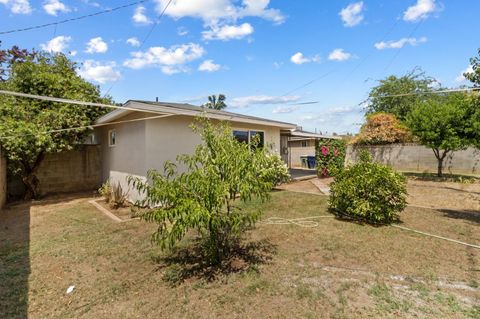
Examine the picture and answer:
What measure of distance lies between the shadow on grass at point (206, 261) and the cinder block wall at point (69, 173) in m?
8.64

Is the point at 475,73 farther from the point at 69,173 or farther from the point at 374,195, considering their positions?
the point at 69,173

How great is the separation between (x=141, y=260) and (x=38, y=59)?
38.2 ft

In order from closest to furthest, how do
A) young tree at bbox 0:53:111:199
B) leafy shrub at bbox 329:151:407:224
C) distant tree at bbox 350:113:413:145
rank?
1. leafy shrub at bbox 329:151:407:224
2. young tree at bbox 0:53:111:199
3. distant tree at bbox 350:113:413:145

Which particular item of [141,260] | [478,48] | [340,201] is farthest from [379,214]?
[141,260]

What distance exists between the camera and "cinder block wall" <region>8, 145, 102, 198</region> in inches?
401

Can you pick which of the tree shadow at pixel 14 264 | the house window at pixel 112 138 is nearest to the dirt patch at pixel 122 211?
the tree shadow at pixel 14 264

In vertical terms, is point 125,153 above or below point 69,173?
above

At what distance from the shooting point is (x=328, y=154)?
1324 cm

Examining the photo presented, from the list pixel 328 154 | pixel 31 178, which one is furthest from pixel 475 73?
pixel 31 178

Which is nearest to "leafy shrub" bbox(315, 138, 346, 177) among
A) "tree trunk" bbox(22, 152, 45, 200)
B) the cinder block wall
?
the cinder block wall

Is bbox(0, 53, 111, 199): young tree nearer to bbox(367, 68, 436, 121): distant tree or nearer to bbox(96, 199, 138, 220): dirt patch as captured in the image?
bbox(96, 199, 138, 220): dirt patch

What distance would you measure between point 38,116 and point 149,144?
4.56m

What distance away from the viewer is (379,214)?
577 cm

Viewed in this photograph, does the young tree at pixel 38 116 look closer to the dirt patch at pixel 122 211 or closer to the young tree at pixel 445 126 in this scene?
the dirt patch at pixel 122 211
